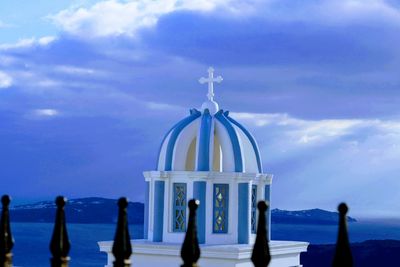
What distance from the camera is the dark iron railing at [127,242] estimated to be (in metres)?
5.11

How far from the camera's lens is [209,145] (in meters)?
12.8

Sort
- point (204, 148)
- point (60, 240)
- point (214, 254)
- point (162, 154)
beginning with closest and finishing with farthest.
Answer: point (60, 240), point (214, 254), point (204, 148), point (162, 154)

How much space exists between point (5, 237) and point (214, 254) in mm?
5905

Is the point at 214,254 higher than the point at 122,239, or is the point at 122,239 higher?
the point at 214,254

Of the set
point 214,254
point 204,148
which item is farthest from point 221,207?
point 214,254

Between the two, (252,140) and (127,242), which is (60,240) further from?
(252,140)

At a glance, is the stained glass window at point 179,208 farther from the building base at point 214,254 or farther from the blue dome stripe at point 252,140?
the blue dome stripe at point 252,140

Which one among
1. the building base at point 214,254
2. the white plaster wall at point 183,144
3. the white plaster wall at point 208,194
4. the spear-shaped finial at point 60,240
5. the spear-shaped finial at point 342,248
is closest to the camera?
the spear-shaped finial at point 342,248

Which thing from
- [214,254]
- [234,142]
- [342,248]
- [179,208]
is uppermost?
[234,142]

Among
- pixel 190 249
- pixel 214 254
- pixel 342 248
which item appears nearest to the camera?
pixel 342 248

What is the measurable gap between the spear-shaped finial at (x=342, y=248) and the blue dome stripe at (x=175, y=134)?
8.06 meters

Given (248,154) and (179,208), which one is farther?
(248,154)

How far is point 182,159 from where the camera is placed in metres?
13.2

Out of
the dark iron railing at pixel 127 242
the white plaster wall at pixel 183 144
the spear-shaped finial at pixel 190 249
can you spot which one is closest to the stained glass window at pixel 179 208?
the white plaster wall at pixel 183 144
